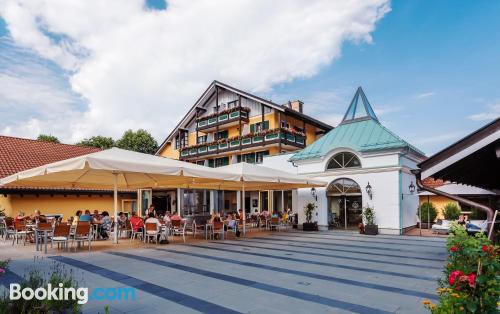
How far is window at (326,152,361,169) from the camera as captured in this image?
57.7 feet

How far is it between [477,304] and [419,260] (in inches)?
270

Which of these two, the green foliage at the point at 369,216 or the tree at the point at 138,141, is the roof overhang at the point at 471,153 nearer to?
the green foliage at the point at 369,216

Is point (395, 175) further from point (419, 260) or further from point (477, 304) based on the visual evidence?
point (477, 304)

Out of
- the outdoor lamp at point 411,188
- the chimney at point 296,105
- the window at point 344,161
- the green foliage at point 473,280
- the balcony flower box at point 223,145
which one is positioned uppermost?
the chimney at point 296,105

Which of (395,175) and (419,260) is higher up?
(395,175)

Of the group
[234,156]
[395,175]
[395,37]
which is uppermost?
[395,37]

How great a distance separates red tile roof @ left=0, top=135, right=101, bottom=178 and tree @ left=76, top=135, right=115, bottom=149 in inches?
927

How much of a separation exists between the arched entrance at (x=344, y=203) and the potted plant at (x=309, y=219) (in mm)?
973

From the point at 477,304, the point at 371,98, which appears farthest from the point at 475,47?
the point at 477,304

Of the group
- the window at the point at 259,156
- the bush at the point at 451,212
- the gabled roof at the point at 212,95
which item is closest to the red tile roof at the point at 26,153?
the gabled roof at the point at 212,95

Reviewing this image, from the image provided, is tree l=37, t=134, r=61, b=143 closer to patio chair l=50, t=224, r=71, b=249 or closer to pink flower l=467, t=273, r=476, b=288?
patio chair l=50, t=224, r=71, b=249

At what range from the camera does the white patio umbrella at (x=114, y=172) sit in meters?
9.09

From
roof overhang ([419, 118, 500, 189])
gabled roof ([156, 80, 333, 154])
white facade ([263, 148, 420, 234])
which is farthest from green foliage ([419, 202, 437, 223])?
gabled roof ([156, 80, 333, 154])

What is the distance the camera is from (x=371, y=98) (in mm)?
20406
